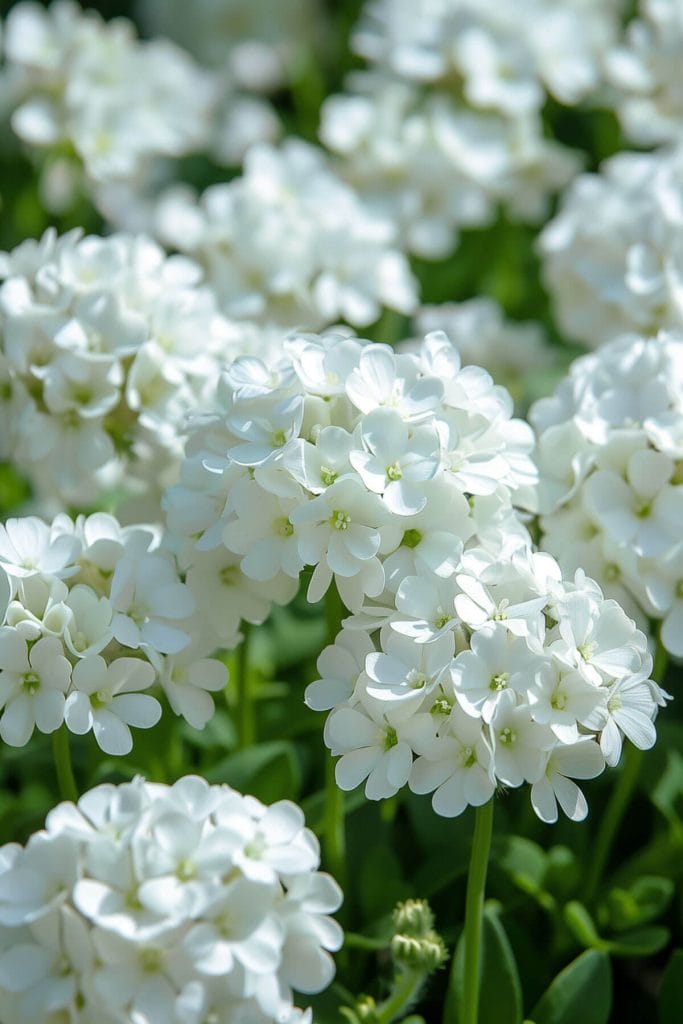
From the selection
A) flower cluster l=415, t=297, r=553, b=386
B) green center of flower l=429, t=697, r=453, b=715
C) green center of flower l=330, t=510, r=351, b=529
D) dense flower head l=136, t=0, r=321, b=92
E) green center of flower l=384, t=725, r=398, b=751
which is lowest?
dense flower head l=136, t=0, r=321, b=92

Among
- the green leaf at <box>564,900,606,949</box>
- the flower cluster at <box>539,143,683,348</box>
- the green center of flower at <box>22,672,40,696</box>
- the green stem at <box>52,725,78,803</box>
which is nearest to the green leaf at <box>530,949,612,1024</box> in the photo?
the green leaf at <box>564,900,606,949</box>

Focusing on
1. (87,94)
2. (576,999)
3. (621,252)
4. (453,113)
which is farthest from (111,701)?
(453,113)

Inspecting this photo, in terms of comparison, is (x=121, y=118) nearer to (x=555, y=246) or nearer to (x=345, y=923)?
(x=555, y=246)

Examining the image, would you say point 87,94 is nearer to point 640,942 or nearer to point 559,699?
point 559,699

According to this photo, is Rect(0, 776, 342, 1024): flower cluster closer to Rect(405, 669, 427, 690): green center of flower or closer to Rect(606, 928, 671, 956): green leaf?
Rect(405, 669, 427, 690): green center of flower

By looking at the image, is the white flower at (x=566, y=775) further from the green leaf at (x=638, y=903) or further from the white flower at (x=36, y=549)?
the white flower at (x=36, y=549)

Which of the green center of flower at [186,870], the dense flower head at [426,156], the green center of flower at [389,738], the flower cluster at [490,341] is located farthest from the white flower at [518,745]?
the dense flower head at [426,156]
